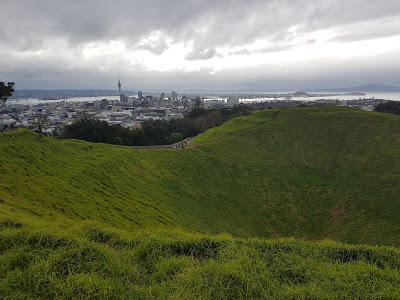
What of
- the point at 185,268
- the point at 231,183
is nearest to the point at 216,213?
the point at 231,183

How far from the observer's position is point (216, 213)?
1684cm

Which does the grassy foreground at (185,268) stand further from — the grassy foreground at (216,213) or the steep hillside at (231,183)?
the steep hillside at (231,183)

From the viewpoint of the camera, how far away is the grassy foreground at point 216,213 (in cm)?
400

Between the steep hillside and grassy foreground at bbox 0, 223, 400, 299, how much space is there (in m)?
2.37

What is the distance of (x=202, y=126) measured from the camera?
52.7 metres

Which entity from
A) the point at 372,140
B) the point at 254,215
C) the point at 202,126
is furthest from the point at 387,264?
the point at 202,126

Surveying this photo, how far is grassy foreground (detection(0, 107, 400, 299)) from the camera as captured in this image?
3996 mm

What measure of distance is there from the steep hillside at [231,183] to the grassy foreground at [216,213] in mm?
105

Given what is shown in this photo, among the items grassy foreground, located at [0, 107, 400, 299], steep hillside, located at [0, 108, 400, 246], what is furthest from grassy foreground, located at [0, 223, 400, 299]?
steep hillside, located at [0, 108, 400, 246]

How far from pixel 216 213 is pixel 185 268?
1275 cm

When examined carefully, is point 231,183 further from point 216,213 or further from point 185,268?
point 185,268

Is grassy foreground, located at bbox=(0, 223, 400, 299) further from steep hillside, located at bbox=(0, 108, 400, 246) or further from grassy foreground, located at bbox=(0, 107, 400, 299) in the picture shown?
steep hillside, located at bbox=(0, 108, 400, 246)

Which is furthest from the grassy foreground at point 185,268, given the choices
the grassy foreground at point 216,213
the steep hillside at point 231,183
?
the steep hillside at point 231,183

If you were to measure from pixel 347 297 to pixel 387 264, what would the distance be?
70.1 inches
